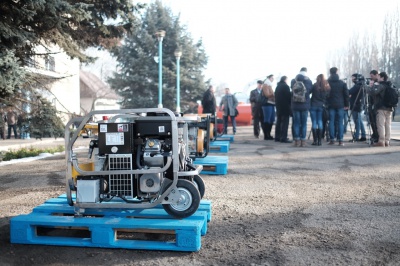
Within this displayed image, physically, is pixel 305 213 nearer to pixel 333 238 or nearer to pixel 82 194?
pixel 333 238

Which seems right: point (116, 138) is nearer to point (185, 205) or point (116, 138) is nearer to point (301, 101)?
point (185, 205)

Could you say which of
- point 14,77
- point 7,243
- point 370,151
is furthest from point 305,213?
point 370,151

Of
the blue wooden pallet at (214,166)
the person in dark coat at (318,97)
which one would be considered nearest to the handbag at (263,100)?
the person in dark coat at (318,97)

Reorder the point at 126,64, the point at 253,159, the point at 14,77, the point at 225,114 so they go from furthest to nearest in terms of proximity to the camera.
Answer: the point at 126,64
the point at 225,114
the point at 253,159
the point at 14,77

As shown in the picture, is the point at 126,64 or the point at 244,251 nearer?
the point at 244,251

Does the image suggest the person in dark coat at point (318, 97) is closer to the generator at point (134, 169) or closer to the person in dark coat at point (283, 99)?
the person in dark coat at point (283, 99)

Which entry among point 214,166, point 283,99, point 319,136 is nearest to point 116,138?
point 214,166

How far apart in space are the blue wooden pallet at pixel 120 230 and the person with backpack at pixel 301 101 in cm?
850

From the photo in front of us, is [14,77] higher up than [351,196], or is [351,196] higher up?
[14,77]

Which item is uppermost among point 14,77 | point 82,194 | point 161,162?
point 14,77

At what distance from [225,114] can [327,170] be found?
9897 millimetres

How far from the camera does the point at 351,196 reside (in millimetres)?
5875

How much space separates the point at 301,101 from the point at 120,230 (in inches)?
358

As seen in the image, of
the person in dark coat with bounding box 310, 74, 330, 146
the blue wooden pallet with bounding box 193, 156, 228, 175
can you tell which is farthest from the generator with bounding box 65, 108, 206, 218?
the person in dark coat with bounding box 310, 74, 330, 146
